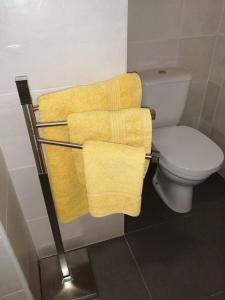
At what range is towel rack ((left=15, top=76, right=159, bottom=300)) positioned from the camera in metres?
0.69

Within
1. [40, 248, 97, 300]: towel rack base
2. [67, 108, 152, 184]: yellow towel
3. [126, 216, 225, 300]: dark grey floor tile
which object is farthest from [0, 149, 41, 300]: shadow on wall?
[126, 216, 225, 300]: dark grey floor tile

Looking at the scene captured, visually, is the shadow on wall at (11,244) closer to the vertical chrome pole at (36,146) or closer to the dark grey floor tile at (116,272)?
the vertical chrome pole at (36,146)

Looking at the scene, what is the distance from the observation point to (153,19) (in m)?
1.49

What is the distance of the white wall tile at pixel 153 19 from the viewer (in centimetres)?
143

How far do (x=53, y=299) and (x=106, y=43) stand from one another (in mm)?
1165

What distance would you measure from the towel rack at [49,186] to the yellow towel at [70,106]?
0.04 meters

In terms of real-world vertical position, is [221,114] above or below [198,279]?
above

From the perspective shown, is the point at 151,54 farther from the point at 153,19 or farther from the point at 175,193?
the point at 175,193

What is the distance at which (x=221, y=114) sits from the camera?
5.86ft

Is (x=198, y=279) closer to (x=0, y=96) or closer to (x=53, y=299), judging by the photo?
(x=53, y=299)

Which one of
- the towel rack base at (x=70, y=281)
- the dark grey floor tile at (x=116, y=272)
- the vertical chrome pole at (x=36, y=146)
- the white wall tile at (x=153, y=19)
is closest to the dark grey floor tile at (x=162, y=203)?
the dark grey floor tile at (x=116, y=272)

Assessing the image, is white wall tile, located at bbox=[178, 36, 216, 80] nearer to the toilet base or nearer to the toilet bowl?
the toilet bowl

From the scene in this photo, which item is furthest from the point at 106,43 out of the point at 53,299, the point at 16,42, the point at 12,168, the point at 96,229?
the point at 53,299

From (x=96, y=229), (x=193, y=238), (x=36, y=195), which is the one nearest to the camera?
(x=36, y=195)
